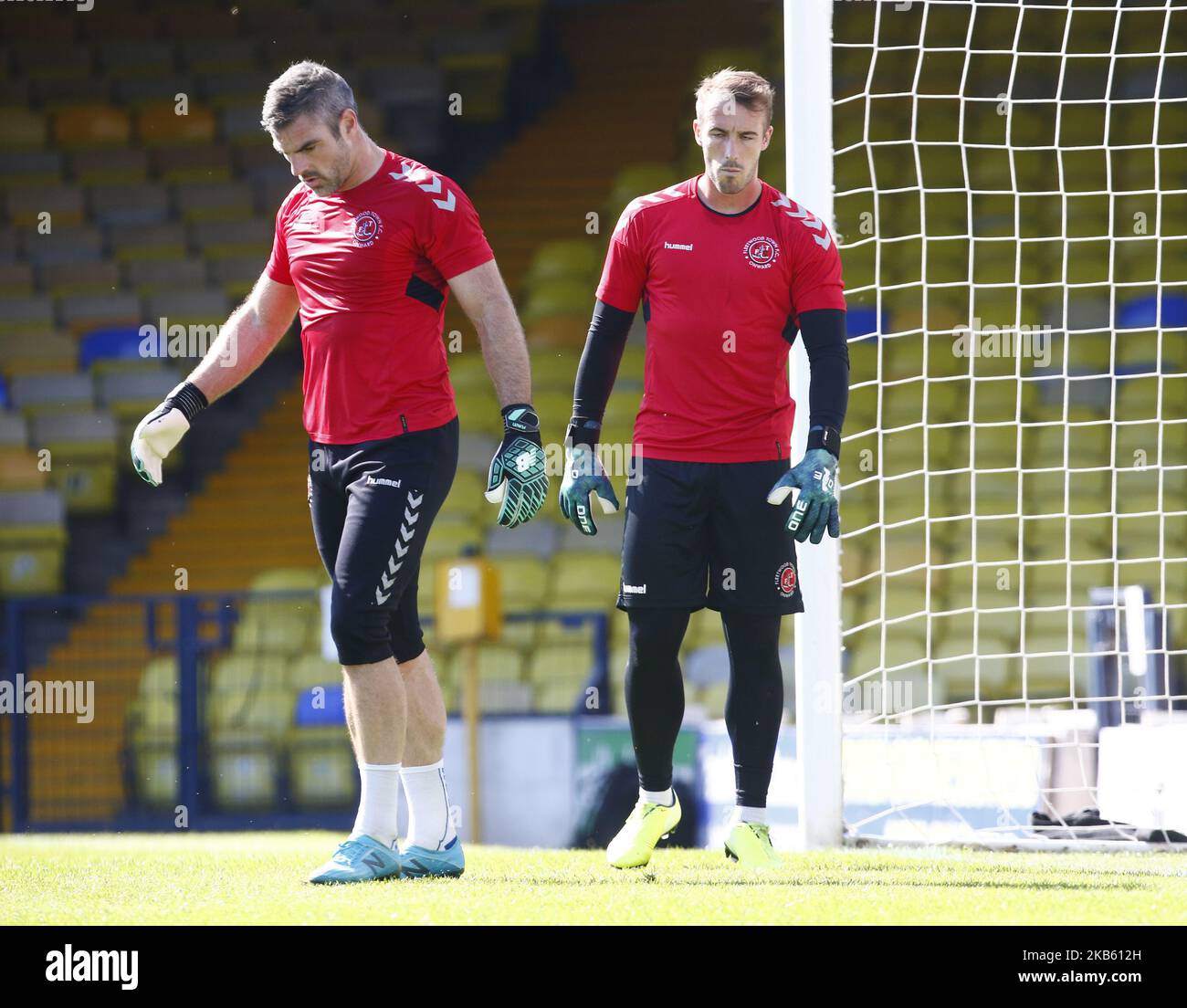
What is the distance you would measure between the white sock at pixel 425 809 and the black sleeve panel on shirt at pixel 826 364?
45.5 inches

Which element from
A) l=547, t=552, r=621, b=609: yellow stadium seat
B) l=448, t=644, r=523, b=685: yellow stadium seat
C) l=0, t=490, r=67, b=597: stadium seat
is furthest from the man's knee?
l=0, t=490, r=67, b=597: stadium seat

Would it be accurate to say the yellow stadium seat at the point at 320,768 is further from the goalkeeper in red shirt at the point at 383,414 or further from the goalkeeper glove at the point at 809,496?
the goalkeeper glove at the point at 809,496

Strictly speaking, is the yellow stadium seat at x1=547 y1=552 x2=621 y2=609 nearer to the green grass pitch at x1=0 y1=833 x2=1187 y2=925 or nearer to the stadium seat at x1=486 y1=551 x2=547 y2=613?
the stadium seat at x1=486 y1=551 x2=547 y2=613

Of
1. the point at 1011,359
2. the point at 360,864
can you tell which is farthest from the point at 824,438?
the point at 1011,359

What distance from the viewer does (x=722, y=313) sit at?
3.51m

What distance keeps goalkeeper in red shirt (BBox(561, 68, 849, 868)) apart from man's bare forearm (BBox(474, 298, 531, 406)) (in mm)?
257

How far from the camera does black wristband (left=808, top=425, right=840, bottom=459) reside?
11.4 feet

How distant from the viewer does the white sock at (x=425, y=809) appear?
3.45 metres

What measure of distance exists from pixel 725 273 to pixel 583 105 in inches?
306

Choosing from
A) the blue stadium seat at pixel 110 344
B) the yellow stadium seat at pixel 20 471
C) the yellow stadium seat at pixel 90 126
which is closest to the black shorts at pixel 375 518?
the yellow stadium seat at pixel 20 471

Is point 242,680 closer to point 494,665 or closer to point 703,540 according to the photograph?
point 494,665

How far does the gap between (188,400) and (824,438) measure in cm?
144

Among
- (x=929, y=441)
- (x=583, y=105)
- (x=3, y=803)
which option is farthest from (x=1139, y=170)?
(x=3, y=803)

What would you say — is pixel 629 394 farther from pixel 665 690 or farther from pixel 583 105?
pixel 665 690
